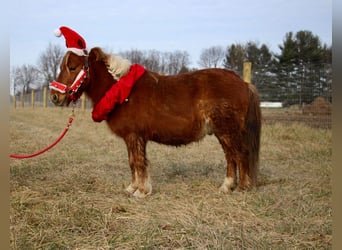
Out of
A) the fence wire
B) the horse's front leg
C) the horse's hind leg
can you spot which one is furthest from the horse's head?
the fence wire

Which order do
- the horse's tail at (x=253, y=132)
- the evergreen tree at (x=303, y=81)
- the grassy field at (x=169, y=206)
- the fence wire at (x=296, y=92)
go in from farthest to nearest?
1. the evergreen tree at (x=303, y=81)
2. the fence wire at (x=296, y=92)
3. the horse's tail at (x=253, y=132)
4. the grassy field at (x=169, y=206)

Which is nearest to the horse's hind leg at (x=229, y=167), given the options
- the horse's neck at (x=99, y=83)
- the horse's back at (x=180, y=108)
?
the horse's back at (x=180, y=108)

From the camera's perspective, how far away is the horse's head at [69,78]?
4.50 m

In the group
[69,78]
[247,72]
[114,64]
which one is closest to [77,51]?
[69,78]

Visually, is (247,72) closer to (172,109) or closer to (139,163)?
(172,109)

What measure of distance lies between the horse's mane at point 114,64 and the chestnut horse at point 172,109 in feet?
0.06

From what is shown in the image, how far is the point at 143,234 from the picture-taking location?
3.00m

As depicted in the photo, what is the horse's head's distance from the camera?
4.50 m

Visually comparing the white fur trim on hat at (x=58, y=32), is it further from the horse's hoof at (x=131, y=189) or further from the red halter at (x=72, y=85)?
the horse's hoof at (x=131, y=189)

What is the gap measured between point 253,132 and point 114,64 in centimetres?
240

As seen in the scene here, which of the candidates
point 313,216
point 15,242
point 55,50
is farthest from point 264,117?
point 55,50

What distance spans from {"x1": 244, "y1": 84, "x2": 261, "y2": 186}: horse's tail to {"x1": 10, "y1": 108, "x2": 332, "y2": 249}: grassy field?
0.35m

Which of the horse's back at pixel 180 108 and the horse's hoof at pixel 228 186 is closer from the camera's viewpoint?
the horse's back at pixel 180 108

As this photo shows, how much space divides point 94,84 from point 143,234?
259 cm
